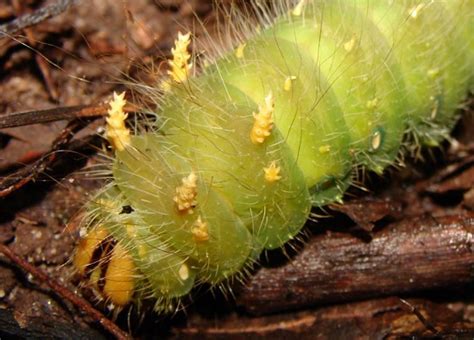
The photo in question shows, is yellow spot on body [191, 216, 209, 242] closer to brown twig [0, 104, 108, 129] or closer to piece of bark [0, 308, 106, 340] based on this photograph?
piece of bark [0, 308, 106, 340]

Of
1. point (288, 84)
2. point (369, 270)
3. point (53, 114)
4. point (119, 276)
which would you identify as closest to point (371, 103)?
point (288, 84)

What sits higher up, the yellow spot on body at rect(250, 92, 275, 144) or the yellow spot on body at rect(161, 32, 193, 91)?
the yellow spot on body at rect(161, 32, 193, 91)

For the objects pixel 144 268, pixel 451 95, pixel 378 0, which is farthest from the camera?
pixel 451 95

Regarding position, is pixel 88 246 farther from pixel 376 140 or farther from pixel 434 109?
pixel 434 109

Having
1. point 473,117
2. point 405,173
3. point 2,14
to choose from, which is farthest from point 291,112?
point 2,14

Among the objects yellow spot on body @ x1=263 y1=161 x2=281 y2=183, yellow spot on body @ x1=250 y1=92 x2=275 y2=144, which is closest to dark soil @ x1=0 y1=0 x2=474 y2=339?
yellow spot on body @ x1=263 y1=161 x2=281 y2=183

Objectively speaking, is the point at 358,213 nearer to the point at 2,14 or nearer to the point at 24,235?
the point at 24,235

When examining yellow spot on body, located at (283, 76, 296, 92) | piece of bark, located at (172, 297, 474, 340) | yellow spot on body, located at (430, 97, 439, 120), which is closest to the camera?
yellow spot on body, located at (283, 76, 296, 92)
